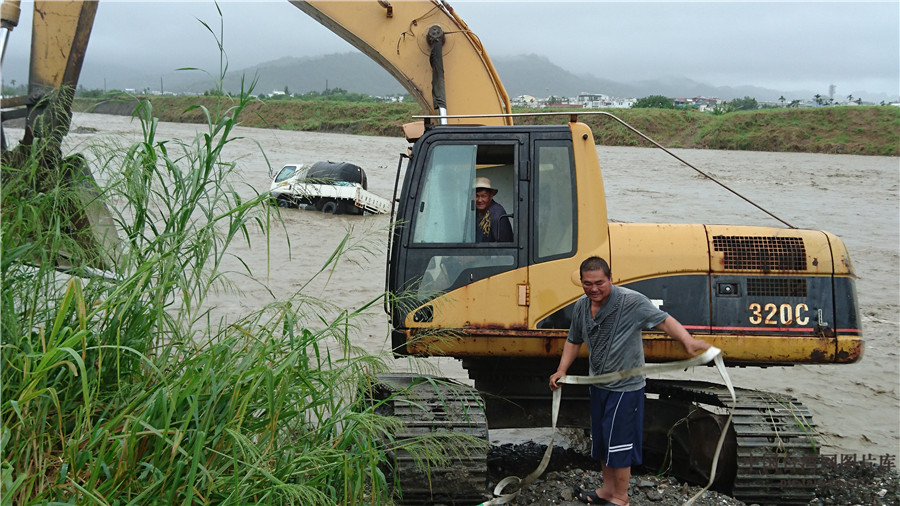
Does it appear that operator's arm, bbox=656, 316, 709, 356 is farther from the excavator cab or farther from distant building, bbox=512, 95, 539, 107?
distant building, bbox=512, 95, 539, 107

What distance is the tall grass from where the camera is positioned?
363 centimetres

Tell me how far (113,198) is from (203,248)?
66 centimetres

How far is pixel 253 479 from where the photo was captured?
3.84 m

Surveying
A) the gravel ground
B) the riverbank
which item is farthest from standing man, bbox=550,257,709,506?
the riverbank

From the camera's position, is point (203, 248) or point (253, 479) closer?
point (253, 479)

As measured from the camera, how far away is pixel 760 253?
19.1ft

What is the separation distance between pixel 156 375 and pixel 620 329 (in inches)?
97.5

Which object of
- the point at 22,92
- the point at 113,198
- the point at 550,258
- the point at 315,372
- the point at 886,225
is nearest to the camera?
the point at 315,372

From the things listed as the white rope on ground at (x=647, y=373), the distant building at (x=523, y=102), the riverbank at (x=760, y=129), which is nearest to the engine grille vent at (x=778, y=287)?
the white rope on ground at (x=647, y=373)

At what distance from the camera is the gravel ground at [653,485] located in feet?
17.5

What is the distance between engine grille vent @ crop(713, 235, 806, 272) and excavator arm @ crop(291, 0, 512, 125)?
6.74 feet

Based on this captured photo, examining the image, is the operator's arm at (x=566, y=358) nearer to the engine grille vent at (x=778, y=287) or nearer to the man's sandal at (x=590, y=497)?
the man's sandal at (x=590, y=497)

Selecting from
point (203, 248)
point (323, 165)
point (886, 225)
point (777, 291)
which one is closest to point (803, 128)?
point (886, 225)

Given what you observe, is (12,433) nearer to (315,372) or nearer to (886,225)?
(315,372)
